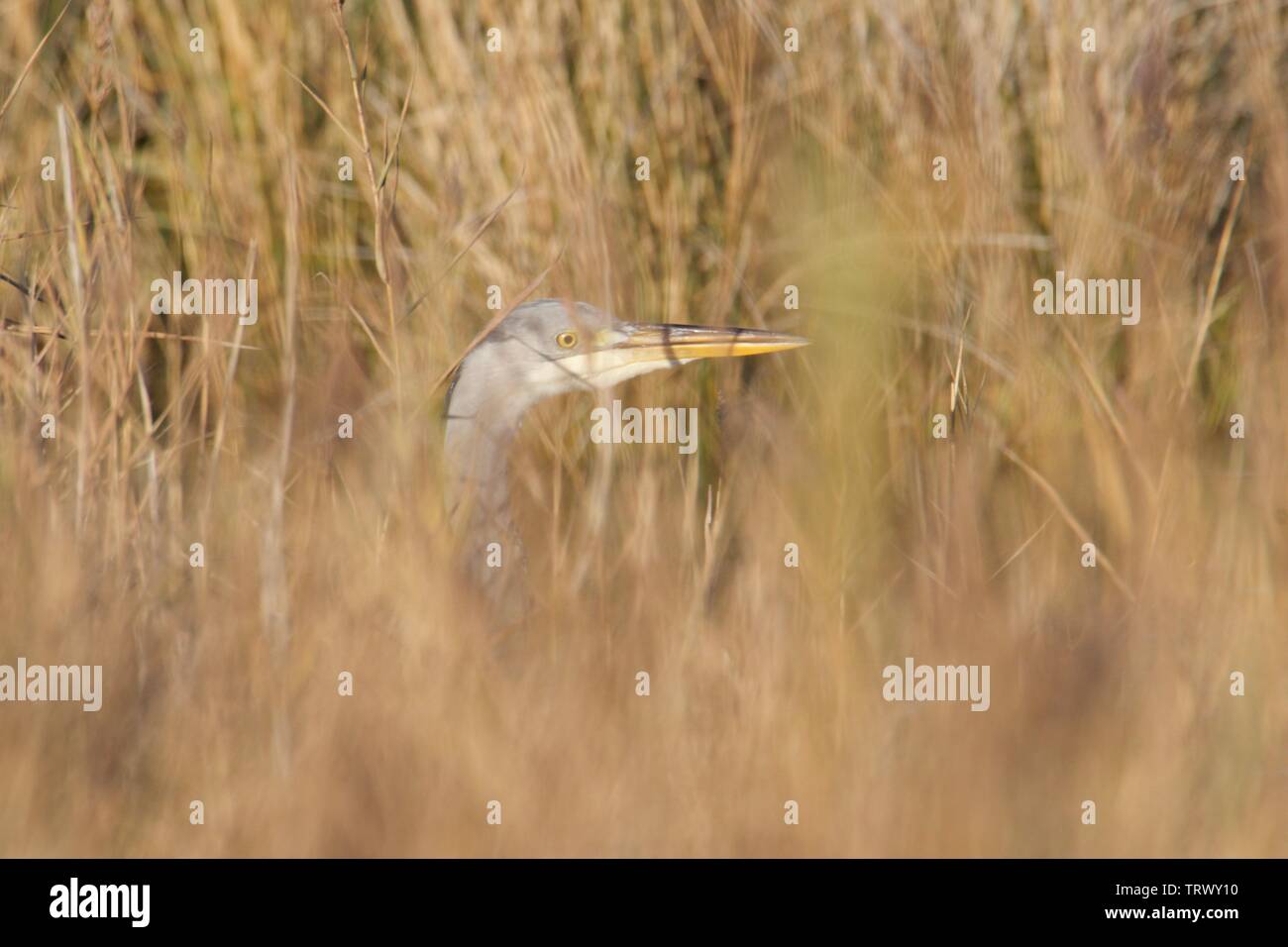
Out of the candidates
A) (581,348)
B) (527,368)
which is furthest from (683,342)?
(527,368)

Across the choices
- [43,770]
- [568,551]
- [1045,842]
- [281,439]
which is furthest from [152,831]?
[1045,842]

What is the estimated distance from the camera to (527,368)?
348cm

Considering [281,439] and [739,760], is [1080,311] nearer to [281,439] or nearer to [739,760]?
[739,760]

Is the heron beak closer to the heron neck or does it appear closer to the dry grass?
the dry grass

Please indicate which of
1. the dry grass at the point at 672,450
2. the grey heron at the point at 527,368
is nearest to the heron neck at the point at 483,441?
the grey heron at the point at 527,368

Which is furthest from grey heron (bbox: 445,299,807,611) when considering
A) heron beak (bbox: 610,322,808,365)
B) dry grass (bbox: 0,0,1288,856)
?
dry grass (bbox: 0,0,1288,856)

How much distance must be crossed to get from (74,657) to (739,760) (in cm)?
123

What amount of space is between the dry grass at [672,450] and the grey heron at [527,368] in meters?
0.12

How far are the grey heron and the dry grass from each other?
0.40ft

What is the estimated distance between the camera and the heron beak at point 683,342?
3391 mm

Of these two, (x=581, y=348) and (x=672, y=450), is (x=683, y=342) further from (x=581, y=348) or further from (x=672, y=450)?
(x=672, y=450)

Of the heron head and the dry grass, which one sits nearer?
the dry grass

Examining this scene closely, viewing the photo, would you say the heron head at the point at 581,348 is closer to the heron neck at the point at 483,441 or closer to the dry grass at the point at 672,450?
the heron neck at the point at 483,441

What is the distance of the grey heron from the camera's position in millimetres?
3359
